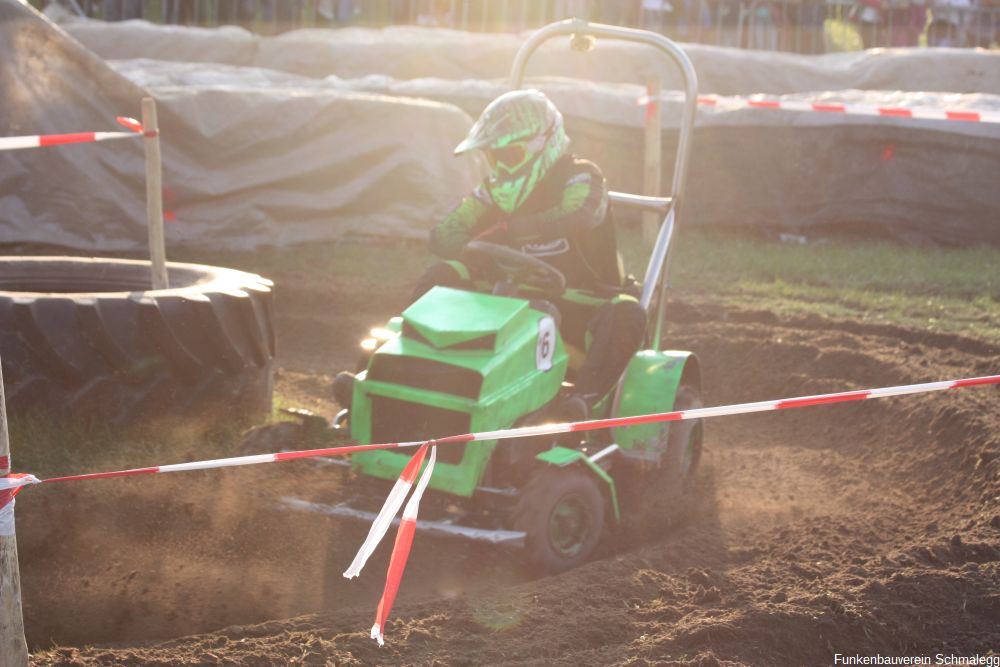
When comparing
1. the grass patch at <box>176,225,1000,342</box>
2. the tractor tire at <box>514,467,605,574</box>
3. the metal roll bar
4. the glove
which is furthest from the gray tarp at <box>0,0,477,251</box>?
the tractor tire at <box>514,467,605,574</box>

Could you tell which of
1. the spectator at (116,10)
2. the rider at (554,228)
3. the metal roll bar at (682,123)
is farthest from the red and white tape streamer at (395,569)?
the spectator at (116,10)

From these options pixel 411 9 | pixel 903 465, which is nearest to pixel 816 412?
pixel 903 465

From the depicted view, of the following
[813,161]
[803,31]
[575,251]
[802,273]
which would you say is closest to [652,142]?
[802,273]

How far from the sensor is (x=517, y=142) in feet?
17.9

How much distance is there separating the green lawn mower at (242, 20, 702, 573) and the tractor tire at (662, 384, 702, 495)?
0.20 meters

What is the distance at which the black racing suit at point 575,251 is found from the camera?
5547 mm

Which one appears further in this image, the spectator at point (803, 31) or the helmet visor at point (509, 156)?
the spectator at point (803, 31)

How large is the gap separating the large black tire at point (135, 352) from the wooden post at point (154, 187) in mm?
300

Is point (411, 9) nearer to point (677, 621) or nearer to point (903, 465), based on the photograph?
point (903, 465)

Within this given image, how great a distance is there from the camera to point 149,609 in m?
4.40

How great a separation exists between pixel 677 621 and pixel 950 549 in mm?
1200

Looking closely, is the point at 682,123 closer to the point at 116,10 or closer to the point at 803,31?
the point at 116,10

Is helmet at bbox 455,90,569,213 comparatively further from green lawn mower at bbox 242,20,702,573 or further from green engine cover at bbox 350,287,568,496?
green engine cover at bbox 350,287,568,496

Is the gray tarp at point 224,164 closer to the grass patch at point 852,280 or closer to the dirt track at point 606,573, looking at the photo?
the grass patch at point 852,280
